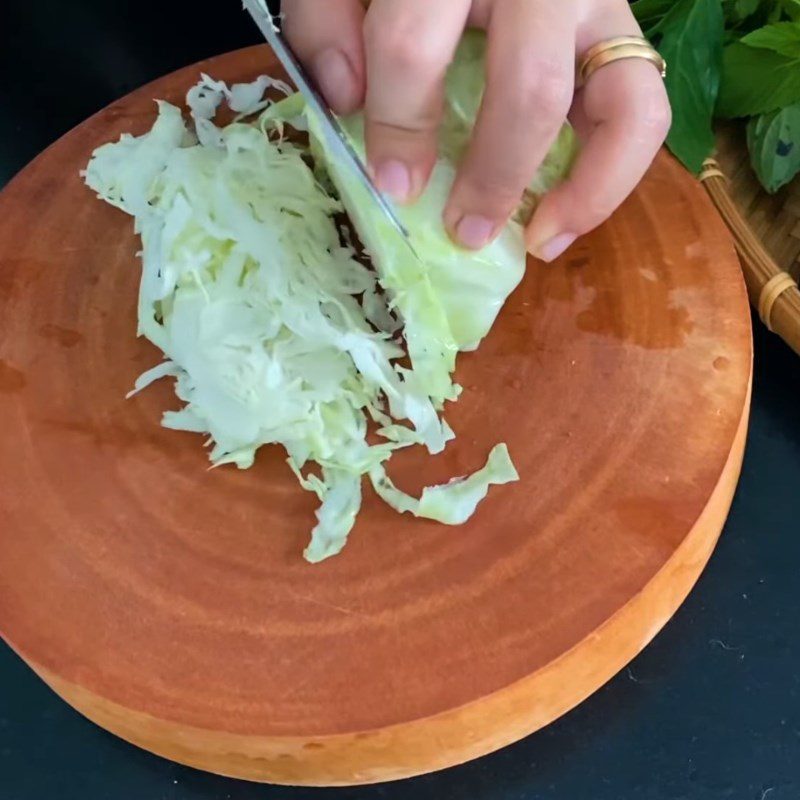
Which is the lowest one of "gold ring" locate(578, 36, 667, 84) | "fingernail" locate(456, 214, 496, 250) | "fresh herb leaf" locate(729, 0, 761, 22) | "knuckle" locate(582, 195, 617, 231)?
"fresh herb leaf" locate(729, 0, 761, 22)

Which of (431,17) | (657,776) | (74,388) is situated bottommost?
(657,776)

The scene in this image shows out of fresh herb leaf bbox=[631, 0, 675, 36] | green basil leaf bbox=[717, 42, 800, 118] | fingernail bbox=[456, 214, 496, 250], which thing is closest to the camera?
fingernail bbox=[456, 214, 496, 250]

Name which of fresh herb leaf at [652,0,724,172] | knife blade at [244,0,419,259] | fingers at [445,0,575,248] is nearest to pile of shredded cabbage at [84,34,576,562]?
knife blade at [244,0,419,259]

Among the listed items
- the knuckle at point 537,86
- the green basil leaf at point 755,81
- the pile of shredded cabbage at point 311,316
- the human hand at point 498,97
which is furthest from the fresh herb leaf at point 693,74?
the knuckle at point 537,86

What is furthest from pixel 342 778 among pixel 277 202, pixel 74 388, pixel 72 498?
pixel 277 202

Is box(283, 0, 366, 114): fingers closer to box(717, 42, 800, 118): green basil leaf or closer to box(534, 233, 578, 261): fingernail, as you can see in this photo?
box(534, 233, 578, 261): fingernail

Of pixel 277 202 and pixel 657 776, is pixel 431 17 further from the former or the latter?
pixel 657 776
